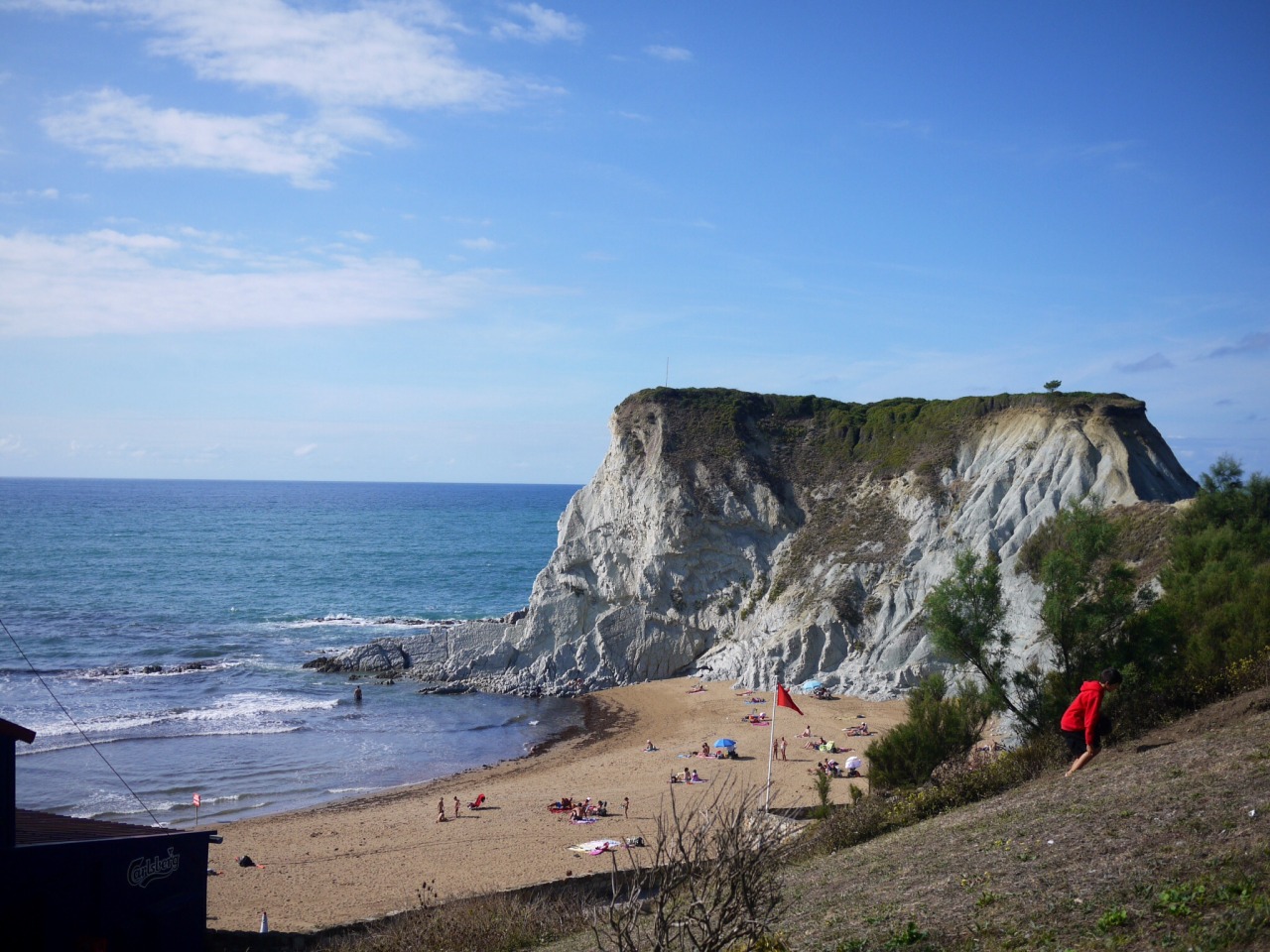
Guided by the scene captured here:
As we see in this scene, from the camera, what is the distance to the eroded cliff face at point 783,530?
3881 centimetres

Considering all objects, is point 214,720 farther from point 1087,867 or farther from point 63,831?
point 1087,867

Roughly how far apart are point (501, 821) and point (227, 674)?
2647 cm

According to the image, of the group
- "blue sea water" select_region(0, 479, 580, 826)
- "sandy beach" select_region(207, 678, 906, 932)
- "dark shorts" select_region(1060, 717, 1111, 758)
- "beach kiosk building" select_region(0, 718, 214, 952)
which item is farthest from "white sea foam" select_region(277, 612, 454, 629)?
"dark shorts" select_region(1060, 717, 1111, 758)

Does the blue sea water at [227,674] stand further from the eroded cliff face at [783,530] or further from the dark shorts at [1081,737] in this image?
the dark shorts at [1081,737]

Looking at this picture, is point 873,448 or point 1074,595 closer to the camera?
point 1074,595

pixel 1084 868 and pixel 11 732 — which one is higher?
pixel 11 732

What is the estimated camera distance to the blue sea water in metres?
31.8

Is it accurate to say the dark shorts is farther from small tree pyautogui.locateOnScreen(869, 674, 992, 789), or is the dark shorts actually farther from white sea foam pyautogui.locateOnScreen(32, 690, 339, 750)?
white sea foam pyautogui.locateOnScreen(32, 690, 339, 750)

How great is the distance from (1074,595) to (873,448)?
100ft

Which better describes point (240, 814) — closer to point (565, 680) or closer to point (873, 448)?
point (565, 680)

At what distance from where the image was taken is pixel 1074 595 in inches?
743

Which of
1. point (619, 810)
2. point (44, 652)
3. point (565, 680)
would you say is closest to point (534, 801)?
point (619, 810)

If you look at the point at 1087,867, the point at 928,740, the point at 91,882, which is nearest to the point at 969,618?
the point at 928,740

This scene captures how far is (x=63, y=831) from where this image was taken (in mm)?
13547
